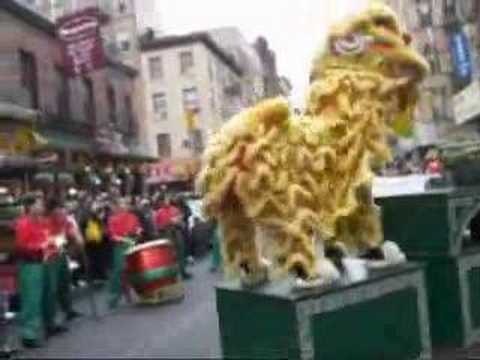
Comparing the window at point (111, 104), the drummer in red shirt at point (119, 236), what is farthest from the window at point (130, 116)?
the drummer in red shirt at point (119, 236)

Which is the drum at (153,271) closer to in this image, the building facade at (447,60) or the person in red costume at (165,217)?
the person in red costume at (165,217)

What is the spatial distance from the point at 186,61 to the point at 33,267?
174 feet

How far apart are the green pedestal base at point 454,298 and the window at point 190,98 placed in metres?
57.8

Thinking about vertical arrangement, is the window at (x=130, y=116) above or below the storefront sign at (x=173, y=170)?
above

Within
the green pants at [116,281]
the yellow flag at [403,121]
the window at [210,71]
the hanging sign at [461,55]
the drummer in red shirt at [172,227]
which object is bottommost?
the green pants at [116,281]

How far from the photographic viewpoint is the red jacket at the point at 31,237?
39.2ft

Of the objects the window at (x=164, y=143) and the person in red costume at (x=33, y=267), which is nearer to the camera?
the person in red costume at (x=33, y=267)

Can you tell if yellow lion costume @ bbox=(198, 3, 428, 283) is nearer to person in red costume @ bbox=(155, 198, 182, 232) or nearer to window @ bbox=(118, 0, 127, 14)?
person in red costume @ bbox=(155, 198, 182, 232)

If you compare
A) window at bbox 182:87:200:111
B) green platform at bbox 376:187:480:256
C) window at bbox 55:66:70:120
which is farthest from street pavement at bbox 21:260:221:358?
window at bbox 182:87:200:111

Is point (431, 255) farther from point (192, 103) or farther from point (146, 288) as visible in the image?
point (192, 103)

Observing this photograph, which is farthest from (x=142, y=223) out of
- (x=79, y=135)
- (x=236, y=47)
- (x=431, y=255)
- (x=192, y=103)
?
(x=236, y=47)

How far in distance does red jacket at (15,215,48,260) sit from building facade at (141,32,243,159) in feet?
167

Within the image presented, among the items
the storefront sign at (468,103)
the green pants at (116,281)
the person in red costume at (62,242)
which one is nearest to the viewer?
the person in red costume at (62,242)

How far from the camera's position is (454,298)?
22.1 ft
